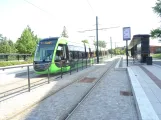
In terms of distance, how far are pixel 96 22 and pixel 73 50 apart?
592 inches

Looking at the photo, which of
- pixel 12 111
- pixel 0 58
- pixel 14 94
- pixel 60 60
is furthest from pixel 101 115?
pixel 0 58

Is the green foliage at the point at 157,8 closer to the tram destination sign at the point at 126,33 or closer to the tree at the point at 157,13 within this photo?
the tree at the point at 157,13

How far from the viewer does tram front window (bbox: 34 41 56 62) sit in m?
15.8

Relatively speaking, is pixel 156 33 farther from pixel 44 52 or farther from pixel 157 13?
pixel 44 52

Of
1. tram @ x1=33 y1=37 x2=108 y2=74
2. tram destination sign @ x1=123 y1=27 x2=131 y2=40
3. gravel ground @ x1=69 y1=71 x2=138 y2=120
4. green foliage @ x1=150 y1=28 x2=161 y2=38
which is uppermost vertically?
green foliage @ x1=150 y1=28 x2=161 y2=38

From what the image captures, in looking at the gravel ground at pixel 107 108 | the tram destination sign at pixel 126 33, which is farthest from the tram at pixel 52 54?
the tram destination sign at pixel 126 33

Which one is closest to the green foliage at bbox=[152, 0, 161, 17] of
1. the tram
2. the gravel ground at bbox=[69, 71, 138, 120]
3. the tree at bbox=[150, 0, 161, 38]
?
the tree at bbox=[150, 0, 161, 38]

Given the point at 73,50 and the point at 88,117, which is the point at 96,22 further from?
the point at 88,117

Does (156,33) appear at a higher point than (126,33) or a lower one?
higher

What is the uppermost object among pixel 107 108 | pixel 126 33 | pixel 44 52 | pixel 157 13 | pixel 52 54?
pixel 157 13

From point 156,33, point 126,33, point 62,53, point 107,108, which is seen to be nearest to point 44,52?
point 62,53

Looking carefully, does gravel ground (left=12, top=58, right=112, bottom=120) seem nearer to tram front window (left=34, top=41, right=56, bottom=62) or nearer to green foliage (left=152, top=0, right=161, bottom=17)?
tram front window (left=34, top=41, right=56, bottom=62)

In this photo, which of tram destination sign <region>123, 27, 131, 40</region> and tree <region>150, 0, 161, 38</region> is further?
tree <region>150, 0, 161, 38</region>

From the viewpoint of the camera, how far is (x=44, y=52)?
16047mm
